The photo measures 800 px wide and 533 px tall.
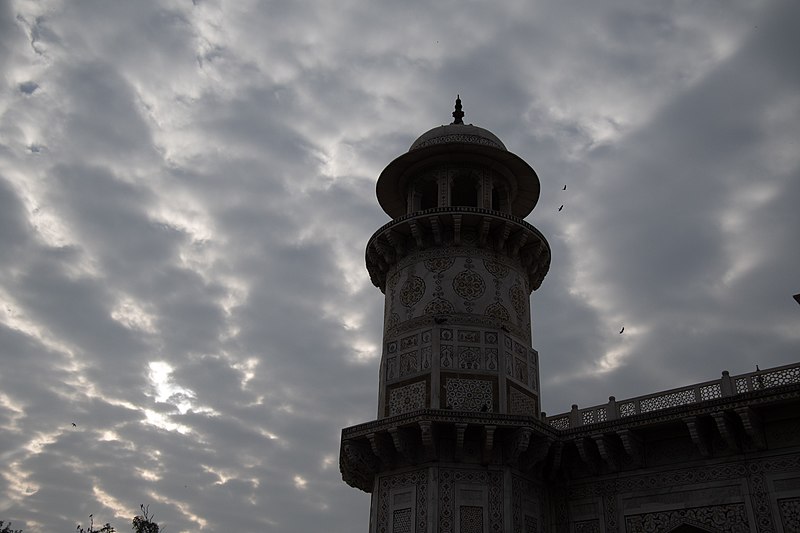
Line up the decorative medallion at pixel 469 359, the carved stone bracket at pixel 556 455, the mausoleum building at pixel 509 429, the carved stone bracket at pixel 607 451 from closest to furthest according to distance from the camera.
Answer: the mausoleum building at pixel 509 429 → the carved stone bracket at pixel 607 451 → the carved stone bracket at pixel 556 455 → the decorative medallion at pixel 469 359

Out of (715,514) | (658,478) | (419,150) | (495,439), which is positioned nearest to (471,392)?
(495,439)

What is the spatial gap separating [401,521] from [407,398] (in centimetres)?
304

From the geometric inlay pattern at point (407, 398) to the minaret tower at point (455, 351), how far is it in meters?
0.04

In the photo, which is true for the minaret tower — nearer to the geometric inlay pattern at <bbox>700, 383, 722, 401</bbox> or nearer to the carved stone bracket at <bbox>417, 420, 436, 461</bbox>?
the carved stone bracket at <bbox>417, 420, 436, 461</bbox>

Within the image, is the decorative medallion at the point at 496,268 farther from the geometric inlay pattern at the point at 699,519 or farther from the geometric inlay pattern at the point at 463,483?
the geometric inlay pattern at the point at 699,519

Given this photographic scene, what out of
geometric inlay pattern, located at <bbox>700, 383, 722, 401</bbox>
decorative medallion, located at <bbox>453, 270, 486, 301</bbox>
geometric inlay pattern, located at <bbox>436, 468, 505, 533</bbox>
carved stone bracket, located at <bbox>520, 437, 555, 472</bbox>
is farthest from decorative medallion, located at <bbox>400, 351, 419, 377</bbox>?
geometric inlay pattern, located at <bbox>700, 383, 722, 401</bbox>

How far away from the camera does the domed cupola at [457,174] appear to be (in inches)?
879

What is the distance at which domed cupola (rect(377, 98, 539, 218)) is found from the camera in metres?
22.3

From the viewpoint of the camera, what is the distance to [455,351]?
19.2m

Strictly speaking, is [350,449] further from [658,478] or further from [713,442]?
[713,442]

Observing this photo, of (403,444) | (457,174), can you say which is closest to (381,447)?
(403,444)

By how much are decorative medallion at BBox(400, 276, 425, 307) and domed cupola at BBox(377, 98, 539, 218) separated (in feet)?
7.99

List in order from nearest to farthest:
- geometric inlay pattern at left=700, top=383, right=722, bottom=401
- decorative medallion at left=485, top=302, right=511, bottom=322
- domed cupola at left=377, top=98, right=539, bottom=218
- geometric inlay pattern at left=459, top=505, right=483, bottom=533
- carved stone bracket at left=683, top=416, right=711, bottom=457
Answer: carved stone bracket at left=683, top=416, right=711, bottom=457, geometric inlay pattern at left=459, top=505, right=483, bottom=533, geometric inlay pattern at left=700, top=383, right=722, bottom=401, decorative medallion at left=485, top=302, right=511, bottom=322, domed cupola at left=377, top=98, right=539, bottom=218

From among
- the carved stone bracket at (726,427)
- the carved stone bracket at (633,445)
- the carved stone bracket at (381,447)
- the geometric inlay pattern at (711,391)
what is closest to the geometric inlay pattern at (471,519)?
the carved stone bracket at (381,447)
